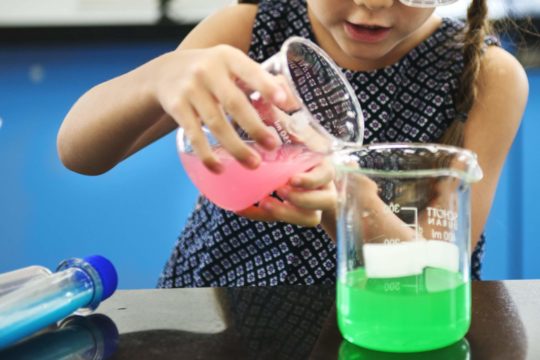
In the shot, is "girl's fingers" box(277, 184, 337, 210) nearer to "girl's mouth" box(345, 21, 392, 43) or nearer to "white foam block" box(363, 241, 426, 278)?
"white foam block" box(363, 241, 426, 278)

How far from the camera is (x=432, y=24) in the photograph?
3.96 feet

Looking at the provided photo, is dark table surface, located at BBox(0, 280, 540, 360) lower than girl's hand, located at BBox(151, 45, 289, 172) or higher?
lower

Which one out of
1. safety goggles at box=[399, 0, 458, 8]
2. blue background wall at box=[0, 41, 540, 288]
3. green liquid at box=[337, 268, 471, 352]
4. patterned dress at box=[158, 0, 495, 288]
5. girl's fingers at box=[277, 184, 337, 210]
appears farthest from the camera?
blue background wall at box=[0, 41, 540, 288]

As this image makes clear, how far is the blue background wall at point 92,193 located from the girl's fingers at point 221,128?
1.39 metres

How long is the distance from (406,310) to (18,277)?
362 millimetres

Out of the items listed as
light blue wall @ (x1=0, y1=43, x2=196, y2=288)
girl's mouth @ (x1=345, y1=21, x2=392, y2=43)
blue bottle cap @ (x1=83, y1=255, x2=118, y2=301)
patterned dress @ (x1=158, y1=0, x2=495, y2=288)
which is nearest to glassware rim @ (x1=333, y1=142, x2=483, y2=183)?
blue bottle cap @ (x1=83, y1=255, x2=118, y2=301)

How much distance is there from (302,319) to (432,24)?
690 mm

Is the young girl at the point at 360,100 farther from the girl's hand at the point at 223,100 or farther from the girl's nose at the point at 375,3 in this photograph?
the girl's hand at the point at 223,100

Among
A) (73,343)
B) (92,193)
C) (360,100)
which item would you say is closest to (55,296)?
(73,343)

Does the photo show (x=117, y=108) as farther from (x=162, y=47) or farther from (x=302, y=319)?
(x=162, y=47)

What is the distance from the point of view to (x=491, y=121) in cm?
112

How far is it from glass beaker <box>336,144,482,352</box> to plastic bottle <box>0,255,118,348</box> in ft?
0.75

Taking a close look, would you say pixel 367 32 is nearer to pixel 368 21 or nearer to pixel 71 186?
pixel 368 21

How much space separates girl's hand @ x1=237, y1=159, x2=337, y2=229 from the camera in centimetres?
66
